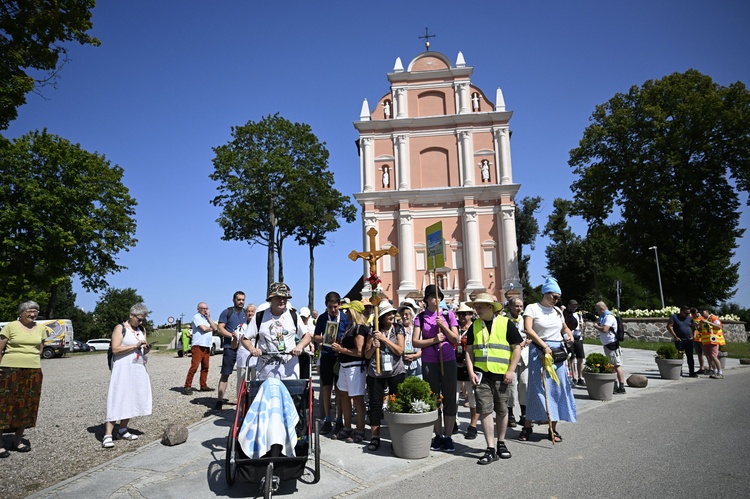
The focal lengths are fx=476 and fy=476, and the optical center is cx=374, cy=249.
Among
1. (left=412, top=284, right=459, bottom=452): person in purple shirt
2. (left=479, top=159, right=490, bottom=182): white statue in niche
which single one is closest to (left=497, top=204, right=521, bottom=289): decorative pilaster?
(left=479, top=159, right=490, bottom=182): white statue in niche

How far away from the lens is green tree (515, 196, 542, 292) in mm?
53750

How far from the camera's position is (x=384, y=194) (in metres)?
34.2

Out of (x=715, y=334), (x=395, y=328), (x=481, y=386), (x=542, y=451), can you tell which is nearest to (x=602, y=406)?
(x=542, y=451)

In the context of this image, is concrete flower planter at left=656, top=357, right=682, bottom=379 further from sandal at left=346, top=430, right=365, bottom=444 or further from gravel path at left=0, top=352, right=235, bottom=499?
gravel path at left=0, top=352, right=235, bottom=499

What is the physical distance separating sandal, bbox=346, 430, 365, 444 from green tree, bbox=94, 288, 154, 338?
57909mm

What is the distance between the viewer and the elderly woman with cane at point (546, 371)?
6.41 m

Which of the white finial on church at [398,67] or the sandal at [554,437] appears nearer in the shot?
the sandal at [554,437]

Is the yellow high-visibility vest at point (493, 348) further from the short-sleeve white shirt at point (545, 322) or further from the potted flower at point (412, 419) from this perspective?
the short-sleeve white shirt at point (545, 322)

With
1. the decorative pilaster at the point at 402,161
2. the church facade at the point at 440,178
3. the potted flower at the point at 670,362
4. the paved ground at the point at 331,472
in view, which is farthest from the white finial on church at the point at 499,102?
the paved ground at the point at 331,472

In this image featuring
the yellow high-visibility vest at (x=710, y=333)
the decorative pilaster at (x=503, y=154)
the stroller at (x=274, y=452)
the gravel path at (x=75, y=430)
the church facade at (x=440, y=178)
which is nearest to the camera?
the stroller at (x=274, y=452)

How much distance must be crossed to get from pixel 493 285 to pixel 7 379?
97.7ft

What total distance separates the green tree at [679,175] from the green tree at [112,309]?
5282cm

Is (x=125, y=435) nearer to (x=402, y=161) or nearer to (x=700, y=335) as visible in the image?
(x=700, y=335)

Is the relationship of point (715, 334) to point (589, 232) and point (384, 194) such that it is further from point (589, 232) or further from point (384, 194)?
point (384, 194)
